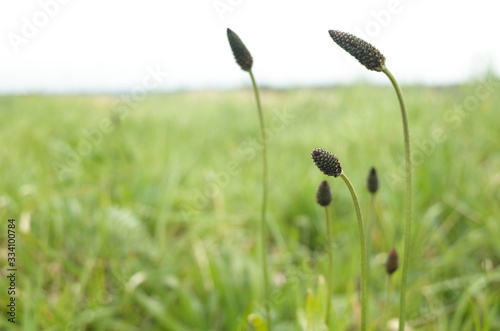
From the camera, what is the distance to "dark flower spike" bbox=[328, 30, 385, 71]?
0.68m

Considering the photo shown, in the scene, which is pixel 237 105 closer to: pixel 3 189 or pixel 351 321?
pixel 3 189

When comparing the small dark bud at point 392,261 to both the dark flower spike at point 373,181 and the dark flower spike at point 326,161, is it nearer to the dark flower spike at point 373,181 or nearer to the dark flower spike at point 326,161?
the dark flower spike at point 373,181

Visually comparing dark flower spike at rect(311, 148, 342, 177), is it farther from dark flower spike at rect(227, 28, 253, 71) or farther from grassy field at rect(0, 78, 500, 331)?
grassy field at rect(0, 78, 500, 331)

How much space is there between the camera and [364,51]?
0.68 meters

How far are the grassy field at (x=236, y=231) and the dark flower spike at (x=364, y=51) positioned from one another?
60 centimetres

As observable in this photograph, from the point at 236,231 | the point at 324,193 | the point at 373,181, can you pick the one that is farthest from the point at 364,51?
the point at 236,231

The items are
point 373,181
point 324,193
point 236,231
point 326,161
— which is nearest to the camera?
point 326,161

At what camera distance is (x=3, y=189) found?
2381 mm

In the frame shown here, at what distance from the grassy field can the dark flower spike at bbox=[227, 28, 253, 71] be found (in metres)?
0.53

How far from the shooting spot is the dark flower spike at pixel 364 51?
2.22 feet

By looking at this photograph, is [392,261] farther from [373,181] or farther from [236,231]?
[236,231]

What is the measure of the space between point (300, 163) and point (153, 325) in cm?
195

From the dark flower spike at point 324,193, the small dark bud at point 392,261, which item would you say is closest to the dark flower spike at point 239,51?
the dark flower spike at point 324,193

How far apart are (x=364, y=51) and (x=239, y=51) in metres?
0.33
